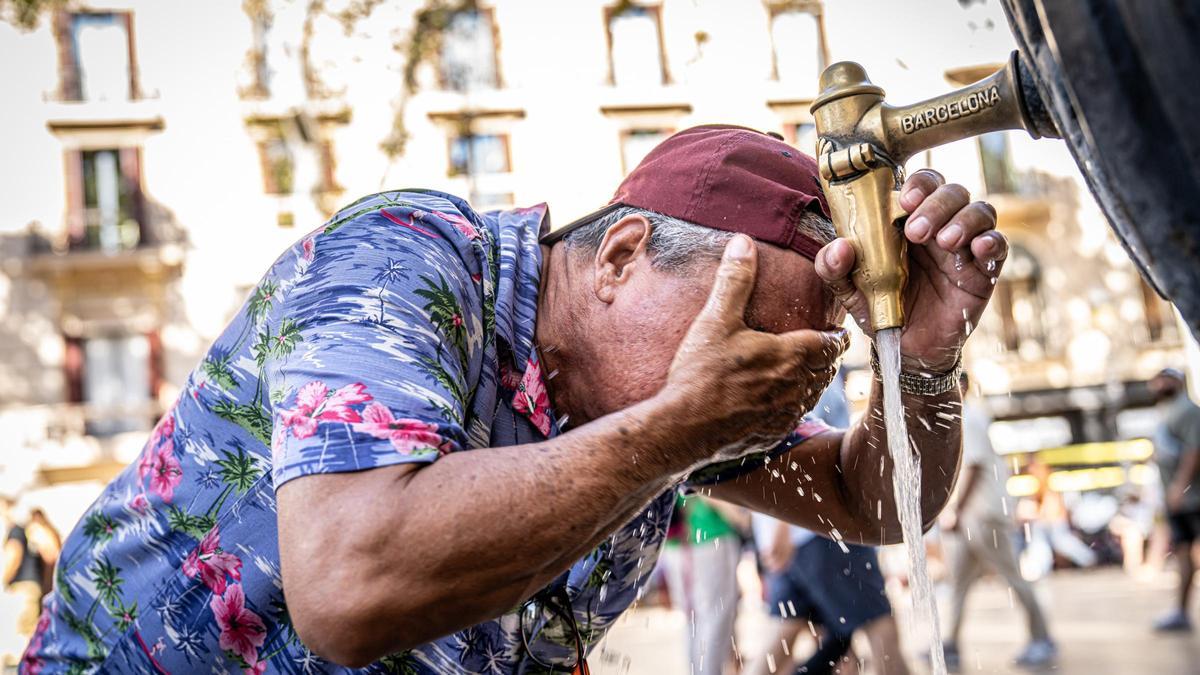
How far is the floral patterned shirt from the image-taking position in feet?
4.51

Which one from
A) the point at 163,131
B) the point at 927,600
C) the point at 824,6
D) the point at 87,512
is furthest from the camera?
the point at 163,131

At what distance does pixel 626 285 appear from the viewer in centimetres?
177

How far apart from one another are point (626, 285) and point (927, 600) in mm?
642

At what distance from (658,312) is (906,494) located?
473 millimetres

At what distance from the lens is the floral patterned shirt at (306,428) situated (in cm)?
137

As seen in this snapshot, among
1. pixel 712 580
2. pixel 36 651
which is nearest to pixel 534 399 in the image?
pixel 36 651

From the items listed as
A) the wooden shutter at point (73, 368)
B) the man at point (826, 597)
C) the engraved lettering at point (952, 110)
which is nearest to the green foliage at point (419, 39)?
the man at point (826, 597)

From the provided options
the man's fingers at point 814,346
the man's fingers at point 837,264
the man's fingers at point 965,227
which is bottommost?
the man's fingers at point 814,346

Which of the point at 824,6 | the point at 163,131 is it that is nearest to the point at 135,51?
the point at 163,131

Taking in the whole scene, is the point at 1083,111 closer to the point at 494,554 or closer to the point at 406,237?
the point at 494,554

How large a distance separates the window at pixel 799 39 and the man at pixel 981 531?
427 inches

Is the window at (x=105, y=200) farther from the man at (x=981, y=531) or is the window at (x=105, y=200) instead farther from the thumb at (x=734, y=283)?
the thumb at (x=734, y=283)

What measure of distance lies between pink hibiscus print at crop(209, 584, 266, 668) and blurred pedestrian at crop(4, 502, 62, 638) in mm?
9155

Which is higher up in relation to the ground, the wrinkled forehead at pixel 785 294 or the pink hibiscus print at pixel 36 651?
the wrinkled forehead at pixel 785 294
